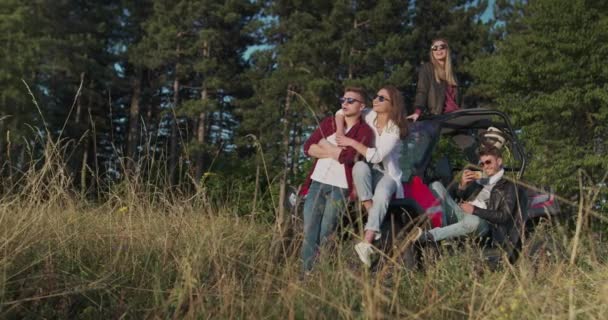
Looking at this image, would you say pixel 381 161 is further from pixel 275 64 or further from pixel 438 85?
pixel 275 64

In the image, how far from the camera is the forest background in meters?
17.4

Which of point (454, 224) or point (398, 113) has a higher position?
point (398, 113)

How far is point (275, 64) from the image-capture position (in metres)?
26.1

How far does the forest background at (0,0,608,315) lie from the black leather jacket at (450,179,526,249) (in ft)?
41.1

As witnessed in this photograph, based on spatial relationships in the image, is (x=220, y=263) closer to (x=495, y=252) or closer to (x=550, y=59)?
(x=495, y=252)

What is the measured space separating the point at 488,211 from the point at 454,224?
283mm

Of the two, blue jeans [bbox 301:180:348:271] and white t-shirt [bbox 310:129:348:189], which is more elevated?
white t-shirt [bbox 310:129:348:189]

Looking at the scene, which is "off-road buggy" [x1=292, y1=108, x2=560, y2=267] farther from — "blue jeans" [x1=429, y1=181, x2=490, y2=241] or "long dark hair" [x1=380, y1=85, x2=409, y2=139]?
"long dark hair" [x1=380, y1=85, x2=409, y2=139]

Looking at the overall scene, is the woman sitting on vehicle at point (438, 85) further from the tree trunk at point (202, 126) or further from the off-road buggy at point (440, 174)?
the tree trunk at point (202, 126)

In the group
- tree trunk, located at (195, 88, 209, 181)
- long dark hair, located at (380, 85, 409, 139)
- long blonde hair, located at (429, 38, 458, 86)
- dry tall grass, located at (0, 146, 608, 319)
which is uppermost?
long blonde hair, located at (429, 38, 458, 86)

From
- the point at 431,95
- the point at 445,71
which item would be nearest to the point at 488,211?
the point at 431,95

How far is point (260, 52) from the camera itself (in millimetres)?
26062

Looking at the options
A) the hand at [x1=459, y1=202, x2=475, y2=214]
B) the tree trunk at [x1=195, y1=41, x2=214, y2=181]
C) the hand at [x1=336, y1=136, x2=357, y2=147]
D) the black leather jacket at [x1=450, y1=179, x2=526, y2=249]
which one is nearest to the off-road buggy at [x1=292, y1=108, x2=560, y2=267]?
the black leather jacket at [x1=450, y1=179, x2=526, y2=249]

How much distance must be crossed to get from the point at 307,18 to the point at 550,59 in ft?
32.6
